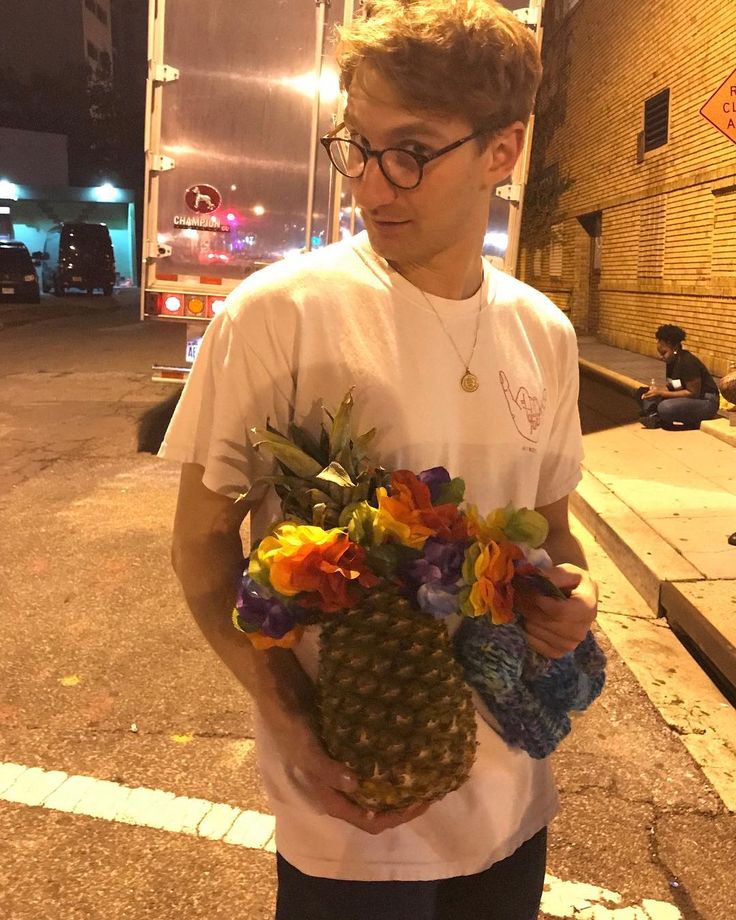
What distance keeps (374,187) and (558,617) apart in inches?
30.3

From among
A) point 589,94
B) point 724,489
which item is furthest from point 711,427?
point 589,94

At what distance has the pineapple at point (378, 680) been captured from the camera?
1190 millimetres

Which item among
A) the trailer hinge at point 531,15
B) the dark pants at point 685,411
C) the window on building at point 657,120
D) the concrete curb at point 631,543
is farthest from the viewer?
the window on building at point 657,120

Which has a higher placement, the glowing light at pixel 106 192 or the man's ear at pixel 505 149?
the glowing light at pixel 106 192

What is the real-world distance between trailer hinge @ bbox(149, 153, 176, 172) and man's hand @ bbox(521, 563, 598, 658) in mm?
6685

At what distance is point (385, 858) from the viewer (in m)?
1.41

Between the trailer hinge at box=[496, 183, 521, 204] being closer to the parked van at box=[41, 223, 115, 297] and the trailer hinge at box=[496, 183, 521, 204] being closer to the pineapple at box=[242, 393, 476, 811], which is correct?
the pineapple at box=[242, 393, 476, 811]

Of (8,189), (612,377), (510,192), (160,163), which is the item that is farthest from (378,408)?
(8,189)

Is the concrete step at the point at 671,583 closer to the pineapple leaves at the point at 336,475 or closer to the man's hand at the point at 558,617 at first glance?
the man's hand at the point at 558,617

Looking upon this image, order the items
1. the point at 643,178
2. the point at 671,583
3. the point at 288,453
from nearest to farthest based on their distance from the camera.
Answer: the point at 288,453
the point at 671,583
the point at 643,178

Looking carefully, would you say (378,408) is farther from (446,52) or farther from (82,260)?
(82,260)

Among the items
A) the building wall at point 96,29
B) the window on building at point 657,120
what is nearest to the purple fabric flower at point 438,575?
the window on building at point 657,120

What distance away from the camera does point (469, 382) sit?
4.90 ft

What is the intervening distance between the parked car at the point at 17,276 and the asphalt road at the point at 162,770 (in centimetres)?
2461
